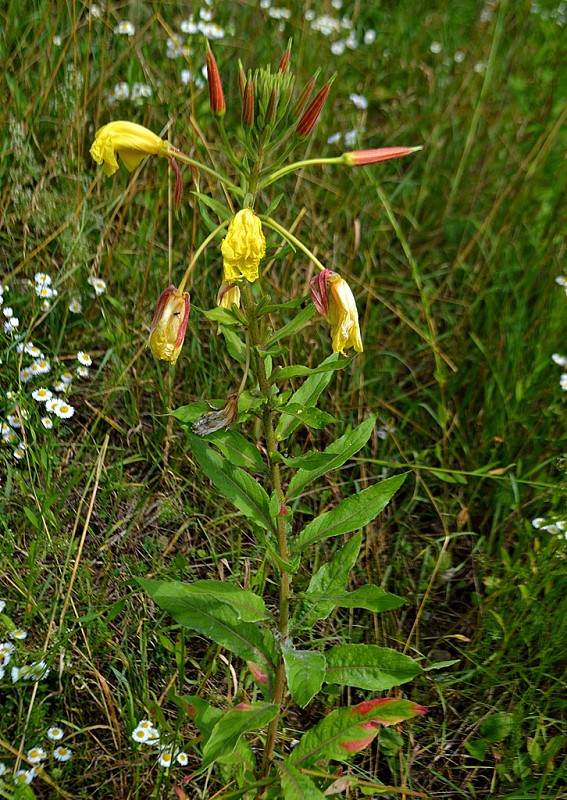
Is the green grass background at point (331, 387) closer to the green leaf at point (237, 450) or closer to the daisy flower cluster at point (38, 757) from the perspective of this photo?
the daisy flower cluster at point (38, 757)

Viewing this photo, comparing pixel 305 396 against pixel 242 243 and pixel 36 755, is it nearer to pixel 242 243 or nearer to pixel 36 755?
pixel 242 243

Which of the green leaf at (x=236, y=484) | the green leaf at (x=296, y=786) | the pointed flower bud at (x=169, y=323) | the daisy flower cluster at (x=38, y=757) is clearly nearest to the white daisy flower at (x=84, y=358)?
the green leaf at (x=236, y=484)

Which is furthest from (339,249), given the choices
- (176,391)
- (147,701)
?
(147,701)

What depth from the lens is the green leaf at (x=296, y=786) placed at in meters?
1.59

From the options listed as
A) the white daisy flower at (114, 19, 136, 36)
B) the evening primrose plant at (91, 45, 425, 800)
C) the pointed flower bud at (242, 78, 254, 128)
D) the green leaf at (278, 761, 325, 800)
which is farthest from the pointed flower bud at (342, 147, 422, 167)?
the white daisy flower at (114, 19, 136, 36)

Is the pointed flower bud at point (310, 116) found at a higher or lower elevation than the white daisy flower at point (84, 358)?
higher

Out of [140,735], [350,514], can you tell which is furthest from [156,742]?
[350,514]

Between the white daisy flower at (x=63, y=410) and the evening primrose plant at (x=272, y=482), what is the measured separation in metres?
0.50

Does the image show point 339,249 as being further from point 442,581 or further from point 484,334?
point 442,581

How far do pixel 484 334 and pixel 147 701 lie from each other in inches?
66.4

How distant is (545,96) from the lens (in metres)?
3.45

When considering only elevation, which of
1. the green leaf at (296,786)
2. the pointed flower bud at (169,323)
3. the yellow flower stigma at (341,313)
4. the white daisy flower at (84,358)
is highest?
the yellow flower stigma at (341,313)

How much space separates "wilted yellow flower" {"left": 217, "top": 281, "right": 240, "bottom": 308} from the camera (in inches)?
63.3

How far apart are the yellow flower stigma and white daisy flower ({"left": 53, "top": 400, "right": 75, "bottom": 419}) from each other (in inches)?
34.2
